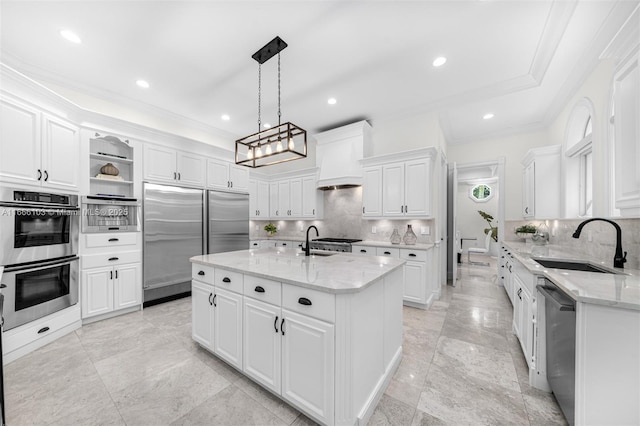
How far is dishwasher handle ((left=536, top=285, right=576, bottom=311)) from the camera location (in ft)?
4.67

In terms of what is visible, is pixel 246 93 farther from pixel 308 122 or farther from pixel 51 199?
pixel 51 199

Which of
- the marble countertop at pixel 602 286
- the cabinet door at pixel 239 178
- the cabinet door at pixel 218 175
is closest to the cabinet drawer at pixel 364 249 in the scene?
the marble countertop at pixel 602 286

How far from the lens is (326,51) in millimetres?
2711

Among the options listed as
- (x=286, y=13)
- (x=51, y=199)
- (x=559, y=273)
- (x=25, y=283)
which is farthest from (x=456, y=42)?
(x=25, y=283)

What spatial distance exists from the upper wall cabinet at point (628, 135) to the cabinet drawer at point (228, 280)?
272 centimetres

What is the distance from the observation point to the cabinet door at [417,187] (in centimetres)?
379

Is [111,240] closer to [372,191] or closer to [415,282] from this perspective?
[372,191]

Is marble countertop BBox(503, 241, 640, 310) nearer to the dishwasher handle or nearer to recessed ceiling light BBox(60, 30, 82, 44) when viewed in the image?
the dishwasher handle

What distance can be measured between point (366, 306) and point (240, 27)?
2.82 m

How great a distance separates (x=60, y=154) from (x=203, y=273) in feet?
7.60

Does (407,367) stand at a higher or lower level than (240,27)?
lower

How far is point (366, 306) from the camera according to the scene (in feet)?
5.34

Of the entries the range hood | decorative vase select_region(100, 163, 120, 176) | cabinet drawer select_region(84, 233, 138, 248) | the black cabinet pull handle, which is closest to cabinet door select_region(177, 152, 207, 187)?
decorative vase select_region(100, 163, 120, 176)

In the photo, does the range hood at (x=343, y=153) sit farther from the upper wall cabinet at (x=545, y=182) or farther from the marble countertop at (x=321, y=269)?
the upper wall cabinet at (x=545, y=182)
